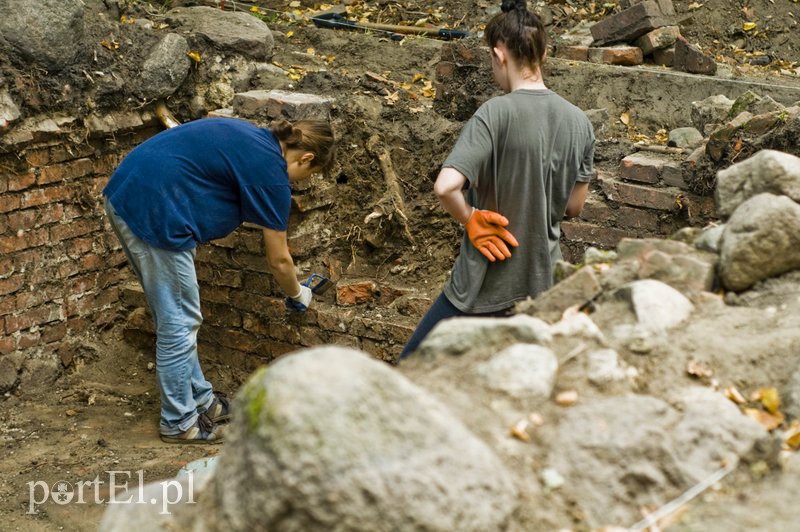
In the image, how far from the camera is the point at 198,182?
152 inches

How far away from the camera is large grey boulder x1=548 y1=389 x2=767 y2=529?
5.57 ft

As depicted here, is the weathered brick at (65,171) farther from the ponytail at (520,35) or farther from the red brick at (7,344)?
the ponytail at (520,35)

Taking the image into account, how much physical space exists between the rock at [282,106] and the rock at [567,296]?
2479 millimetres

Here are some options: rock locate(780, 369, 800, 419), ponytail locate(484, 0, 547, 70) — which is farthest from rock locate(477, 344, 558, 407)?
ponytail locate(484, 0, 547, 70)

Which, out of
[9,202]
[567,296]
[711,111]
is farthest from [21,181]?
[711,111]

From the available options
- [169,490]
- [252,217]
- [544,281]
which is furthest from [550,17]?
[169,490]

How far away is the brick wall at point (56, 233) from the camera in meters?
4.60

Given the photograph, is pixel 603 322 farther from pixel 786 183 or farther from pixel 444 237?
pixel 444 237

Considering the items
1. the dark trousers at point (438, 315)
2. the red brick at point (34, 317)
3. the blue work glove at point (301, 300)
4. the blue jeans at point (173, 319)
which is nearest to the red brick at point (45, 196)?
the red brick at point (34, 317)

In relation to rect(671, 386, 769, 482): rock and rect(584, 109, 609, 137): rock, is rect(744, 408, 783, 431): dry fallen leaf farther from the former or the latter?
rect(584, 109, 609, 137): rock

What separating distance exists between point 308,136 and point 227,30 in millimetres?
1948

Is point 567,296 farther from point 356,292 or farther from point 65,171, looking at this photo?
point 65,171

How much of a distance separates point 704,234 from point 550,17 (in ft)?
14.8

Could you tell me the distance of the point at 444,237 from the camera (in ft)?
15.8
